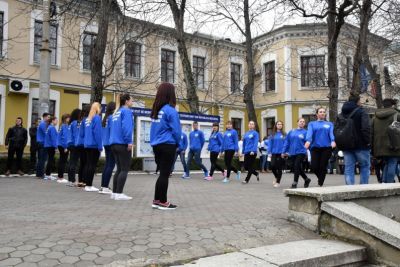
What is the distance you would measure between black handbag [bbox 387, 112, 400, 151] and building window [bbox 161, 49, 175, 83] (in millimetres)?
21227

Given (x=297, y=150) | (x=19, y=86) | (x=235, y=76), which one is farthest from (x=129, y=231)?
(x=235, y=76)

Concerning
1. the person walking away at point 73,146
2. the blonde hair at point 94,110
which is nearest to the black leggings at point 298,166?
the blonde hair at point 94,110

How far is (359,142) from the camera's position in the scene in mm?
7645

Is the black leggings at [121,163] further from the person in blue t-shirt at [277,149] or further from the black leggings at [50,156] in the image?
the black leggings at [50,156]

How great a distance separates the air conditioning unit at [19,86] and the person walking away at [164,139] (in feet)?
57.0

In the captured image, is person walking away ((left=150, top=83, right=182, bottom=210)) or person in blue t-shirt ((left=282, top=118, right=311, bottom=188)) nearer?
person walking away ((left=150, top=83, right=182, bottom=210))

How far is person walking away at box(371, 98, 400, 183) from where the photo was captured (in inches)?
313

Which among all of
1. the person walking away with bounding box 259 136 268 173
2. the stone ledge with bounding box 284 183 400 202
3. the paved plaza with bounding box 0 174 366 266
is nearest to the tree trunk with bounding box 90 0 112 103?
the paved plaza with bounding box 0 174 366 266

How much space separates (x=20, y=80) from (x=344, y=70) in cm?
2128

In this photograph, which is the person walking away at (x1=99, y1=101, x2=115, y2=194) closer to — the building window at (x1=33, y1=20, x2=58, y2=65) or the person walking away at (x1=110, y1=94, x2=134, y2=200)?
the person walking away at (x1=110, y1=94, x2=134, y2=200)

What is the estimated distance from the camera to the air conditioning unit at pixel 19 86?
20.7 metres

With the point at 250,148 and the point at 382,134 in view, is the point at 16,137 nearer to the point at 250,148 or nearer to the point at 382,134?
the point at 250,148

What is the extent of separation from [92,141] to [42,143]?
4.57 metres

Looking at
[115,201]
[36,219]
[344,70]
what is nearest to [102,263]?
[36,219]
